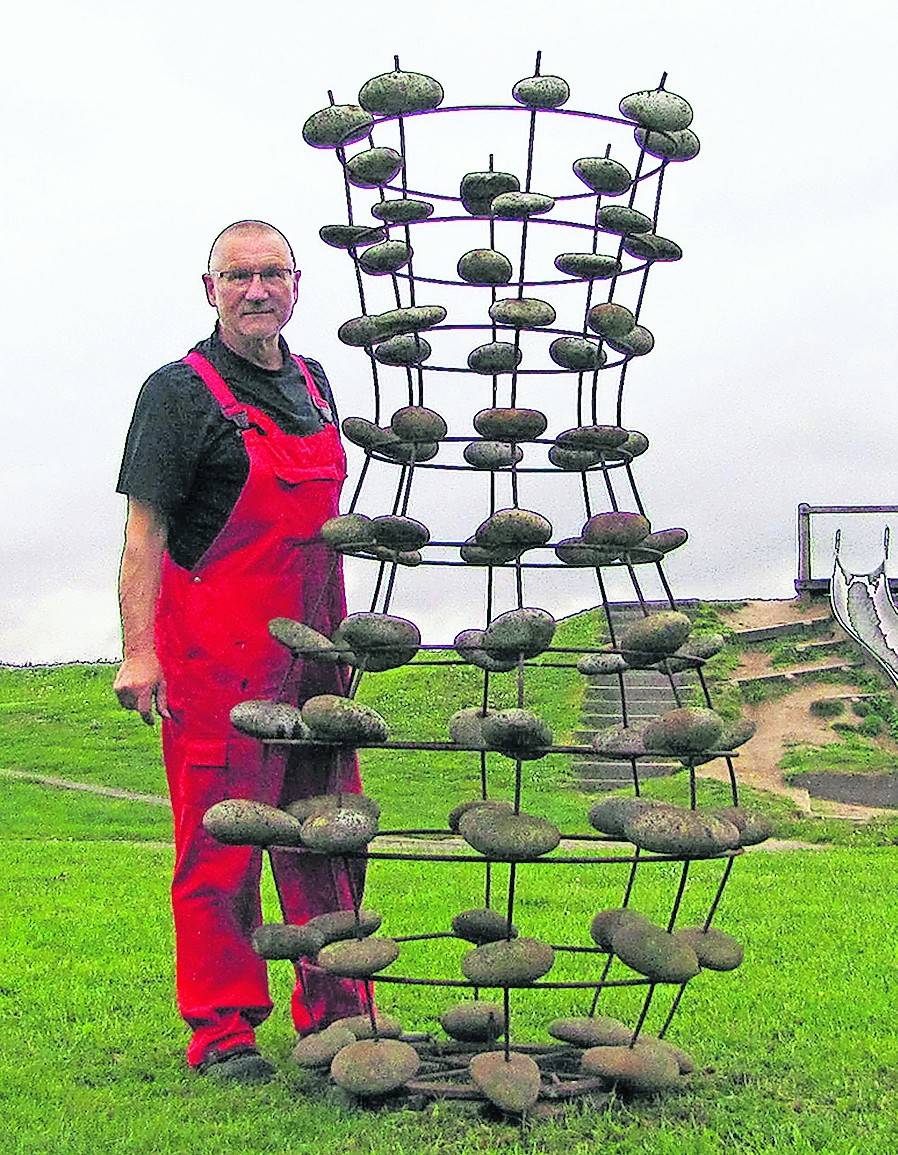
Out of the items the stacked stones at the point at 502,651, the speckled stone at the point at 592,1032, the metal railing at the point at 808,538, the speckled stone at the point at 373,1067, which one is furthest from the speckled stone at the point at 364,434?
the metal railing at the point at 808,538

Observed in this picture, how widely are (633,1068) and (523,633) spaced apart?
1.11 m

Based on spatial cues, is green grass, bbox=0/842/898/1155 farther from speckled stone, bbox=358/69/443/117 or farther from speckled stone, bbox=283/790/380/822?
speckled stone, bbox=358/69/443/117

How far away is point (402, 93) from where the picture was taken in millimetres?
3855

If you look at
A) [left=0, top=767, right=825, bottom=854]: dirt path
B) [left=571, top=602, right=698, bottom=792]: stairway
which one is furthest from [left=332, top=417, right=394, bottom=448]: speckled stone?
[left=571, top=602, right=698, bottom=792]: stairway

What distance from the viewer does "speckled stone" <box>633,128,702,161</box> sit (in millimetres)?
4059

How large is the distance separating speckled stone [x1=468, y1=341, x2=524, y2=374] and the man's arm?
3.04 ft

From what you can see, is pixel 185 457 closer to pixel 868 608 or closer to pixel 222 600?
pixel 222 600

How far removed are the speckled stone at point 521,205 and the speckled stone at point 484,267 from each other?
0.35ft

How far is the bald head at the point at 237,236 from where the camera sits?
4.24 m

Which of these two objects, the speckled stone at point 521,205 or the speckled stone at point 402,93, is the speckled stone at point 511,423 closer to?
the speckled stone at point 521,205

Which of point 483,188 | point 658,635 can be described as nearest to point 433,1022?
point 658,635

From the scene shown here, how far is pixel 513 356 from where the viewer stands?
399 centimetres

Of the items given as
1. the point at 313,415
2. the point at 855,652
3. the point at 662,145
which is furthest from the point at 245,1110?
the point at 855,652

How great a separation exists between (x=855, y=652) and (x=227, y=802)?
14013 millimetres
